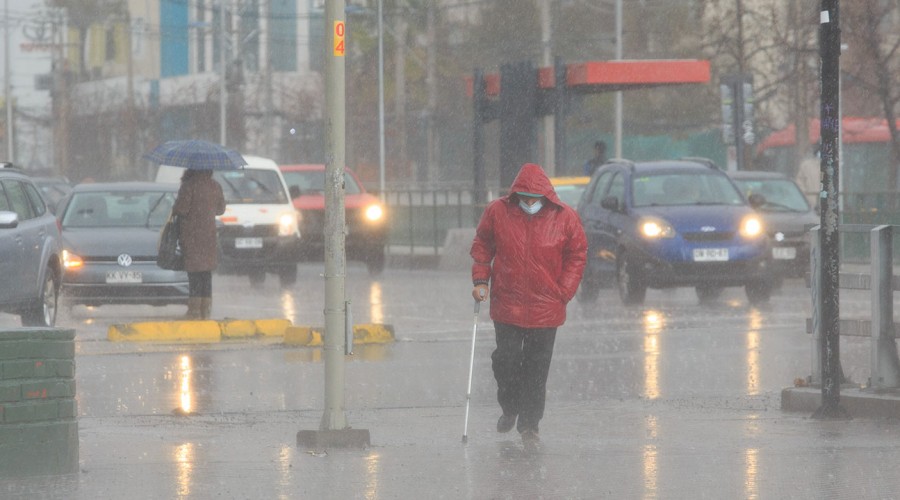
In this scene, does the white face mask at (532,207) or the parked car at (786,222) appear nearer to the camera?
the white face mask at (532,207)

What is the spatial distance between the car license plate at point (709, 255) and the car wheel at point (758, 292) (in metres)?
0.47

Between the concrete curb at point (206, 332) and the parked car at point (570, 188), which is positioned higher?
the parked car at point (570, 188)

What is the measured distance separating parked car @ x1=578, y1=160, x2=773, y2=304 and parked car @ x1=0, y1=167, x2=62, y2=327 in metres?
7.10

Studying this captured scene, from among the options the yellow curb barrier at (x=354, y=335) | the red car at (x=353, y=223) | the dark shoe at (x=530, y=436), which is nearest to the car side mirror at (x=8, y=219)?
the yellow curb barrier at (x=354, y=335)

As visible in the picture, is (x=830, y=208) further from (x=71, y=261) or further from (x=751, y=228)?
(x=71, y=261)

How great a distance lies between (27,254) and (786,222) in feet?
38.3

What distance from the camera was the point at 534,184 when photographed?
1041 centimetres

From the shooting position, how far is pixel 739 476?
895 centimetres

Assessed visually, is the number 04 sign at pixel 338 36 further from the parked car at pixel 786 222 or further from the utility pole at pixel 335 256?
the parked car at pixel 786 222

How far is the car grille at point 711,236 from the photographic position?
22.0m

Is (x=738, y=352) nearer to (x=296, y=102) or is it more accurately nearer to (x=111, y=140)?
(x=296, y=102)

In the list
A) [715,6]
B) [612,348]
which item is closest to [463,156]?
[715,6]

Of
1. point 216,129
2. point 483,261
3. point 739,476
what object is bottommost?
point 739,476

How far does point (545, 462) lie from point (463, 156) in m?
60.9
